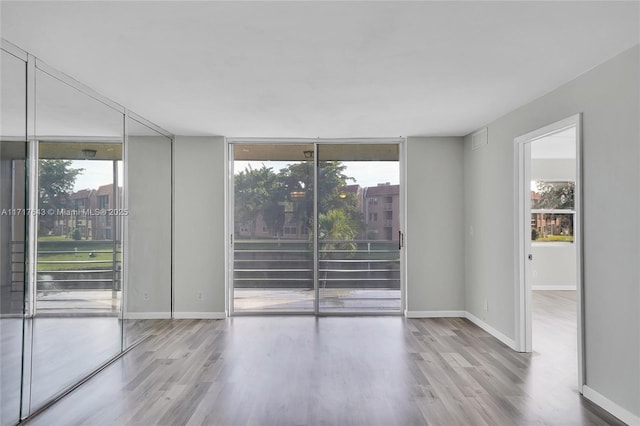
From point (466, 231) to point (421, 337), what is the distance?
176 centimetres

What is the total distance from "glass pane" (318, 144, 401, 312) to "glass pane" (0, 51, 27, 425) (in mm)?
3783

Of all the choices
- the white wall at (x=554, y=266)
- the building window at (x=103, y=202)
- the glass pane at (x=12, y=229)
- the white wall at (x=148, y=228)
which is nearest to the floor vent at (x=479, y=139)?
the white wall at (x=554, y=266)

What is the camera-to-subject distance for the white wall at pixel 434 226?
19.3ft

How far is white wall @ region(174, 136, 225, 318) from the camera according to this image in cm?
576

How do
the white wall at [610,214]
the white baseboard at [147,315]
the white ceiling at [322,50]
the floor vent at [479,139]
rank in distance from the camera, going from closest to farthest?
the white ceiling at [322,50], the white wall at [610,214], the white baseboard at [147,315], the floor vent at [479,139]

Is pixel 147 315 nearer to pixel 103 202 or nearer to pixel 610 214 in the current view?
pixel 103 202

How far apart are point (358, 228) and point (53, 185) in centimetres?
388

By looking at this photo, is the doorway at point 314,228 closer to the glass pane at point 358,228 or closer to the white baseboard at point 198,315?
the glass pane at point 358,228

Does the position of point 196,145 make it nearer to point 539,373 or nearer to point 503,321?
point 503,321

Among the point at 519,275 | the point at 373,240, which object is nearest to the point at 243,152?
the point at 373,240

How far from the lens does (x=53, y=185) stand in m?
3.20

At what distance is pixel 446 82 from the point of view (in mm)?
3523

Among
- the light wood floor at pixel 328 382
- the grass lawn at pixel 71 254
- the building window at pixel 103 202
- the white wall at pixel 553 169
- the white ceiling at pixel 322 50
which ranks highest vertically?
the white ceiling at pixel 322 50

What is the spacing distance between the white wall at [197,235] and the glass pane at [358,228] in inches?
56.4
